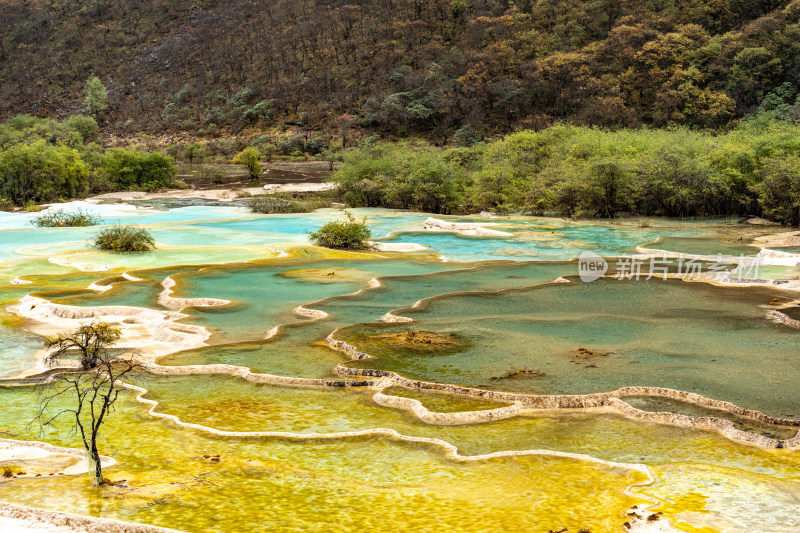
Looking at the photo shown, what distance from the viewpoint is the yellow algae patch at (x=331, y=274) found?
2098 cm

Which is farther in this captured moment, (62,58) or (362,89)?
(62,58)

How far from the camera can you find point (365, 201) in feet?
143

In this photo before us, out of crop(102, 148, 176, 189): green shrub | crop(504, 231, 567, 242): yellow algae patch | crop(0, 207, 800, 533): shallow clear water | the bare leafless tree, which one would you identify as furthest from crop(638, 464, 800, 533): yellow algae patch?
crop(102, 148, 176, 189): green shrub

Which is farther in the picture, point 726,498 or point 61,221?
point 61,221

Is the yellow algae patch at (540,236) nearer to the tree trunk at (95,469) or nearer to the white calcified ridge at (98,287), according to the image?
the white calcified ridge at (98,287)

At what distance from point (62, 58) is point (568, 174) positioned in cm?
10697

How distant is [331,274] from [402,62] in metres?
70.2

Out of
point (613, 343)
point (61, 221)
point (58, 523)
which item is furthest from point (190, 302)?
point (61, 221)

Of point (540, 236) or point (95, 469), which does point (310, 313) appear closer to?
point (95, 469)

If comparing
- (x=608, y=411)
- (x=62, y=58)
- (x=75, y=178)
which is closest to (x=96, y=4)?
(x=62, y=58)

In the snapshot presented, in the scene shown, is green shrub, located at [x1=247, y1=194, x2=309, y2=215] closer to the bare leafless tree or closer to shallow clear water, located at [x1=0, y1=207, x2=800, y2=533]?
shallow clear water, located at [x1=0, y1=207, x2=800, y2=533]

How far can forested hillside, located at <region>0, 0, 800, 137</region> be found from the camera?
195 ft

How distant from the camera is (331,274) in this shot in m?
21.5

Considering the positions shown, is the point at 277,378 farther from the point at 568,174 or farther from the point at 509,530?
the point at 568,174
